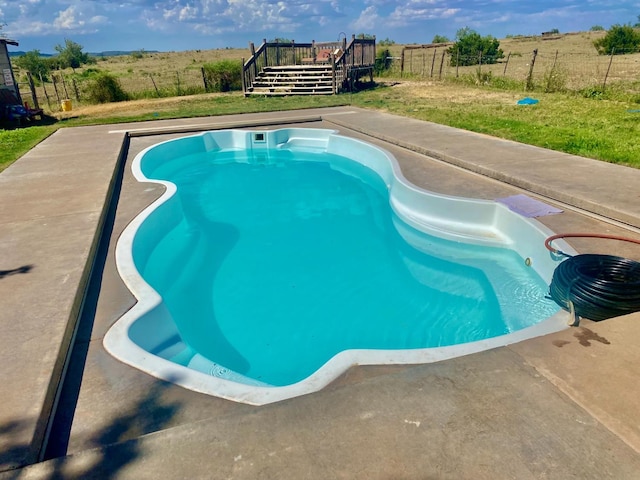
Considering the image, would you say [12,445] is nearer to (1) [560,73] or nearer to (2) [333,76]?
(2) [333,76]

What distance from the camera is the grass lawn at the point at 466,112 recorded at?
27.6ft

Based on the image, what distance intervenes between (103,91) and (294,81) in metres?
8.13

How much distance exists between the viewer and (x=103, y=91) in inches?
715

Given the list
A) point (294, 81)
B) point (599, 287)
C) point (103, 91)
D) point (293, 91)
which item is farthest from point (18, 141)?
point (599, 287)

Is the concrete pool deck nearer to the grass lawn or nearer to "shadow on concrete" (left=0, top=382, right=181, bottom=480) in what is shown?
"shadow on concrete" (left=0, top=382, right=181, bottom=480)

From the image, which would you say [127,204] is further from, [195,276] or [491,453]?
[491,453]

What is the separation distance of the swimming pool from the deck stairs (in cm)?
1093

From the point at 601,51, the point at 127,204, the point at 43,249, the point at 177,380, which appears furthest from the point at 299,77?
the point at 601,51

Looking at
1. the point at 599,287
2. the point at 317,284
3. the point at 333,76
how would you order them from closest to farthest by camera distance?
the point at 599,287
the point at 317,284
the point at 333,76

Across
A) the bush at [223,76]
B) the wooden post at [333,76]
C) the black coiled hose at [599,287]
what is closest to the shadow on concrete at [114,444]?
the black coiled hose at [599,287]

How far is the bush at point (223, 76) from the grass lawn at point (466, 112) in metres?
1.30

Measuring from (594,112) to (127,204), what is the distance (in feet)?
36.8

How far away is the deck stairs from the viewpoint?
18.2 meters

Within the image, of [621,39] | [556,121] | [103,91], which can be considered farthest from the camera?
[621,39]
